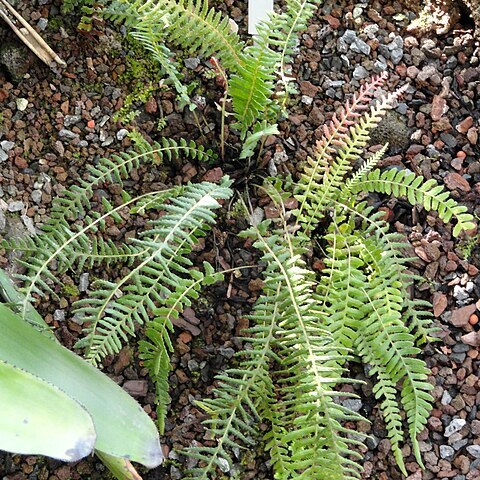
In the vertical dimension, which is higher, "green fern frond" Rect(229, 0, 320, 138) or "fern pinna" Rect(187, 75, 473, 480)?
"green fern frond" Rect(229, 0, 320, 138)

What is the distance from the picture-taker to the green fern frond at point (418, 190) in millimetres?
1362

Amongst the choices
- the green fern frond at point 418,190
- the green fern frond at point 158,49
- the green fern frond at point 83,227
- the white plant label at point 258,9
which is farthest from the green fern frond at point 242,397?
the white plant label at point 258,9

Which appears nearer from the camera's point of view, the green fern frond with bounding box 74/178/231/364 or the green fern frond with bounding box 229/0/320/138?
the green fern frond with bounding box 74/178/231/364

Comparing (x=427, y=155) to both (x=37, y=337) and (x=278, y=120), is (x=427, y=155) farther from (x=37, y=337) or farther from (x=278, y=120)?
(x=37, y=337)

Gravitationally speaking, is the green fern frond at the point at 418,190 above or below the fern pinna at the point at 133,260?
above

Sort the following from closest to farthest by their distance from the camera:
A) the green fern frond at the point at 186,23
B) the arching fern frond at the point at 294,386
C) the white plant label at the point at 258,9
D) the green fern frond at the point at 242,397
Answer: the arching fern frond at the point at 294,386 → the green fern frond at the point at 242,397 → the green fern frond at the point at 186,23 → the white plant label at the point at 258,9

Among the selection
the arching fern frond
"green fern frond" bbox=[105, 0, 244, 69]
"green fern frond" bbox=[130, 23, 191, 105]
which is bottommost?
the arching fern frond

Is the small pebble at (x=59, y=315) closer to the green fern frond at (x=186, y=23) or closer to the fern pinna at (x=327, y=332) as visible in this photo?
the fern pinna at (x=327, y=332)

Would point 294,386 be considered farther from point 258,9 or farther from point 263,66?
point 258,9

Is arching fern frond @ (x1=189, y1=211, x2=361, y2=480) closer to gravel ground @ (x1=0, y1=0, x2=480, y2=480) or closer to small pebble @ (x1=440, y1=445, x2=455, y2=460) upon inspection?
gravel ground @ (x1=0, y1=0, x2=480, y2=480)

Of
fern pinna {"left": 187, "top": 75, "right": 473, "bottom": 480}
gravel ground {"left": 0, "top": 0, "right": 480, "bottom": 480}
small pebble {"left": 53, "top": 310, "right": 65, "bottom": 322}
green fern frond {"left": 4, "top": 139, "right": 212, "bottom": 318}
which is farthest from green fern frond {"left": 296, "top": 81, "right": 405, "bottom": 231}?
small pebble {"left": 53, "top": 310, "right": 65, "bottom": 322}

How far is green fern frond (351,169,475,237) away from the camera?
53.6 inches

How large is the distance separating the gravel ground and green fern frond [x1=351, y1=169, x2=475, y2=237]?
0.14 meters

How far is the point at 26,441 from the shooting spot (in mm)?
779
